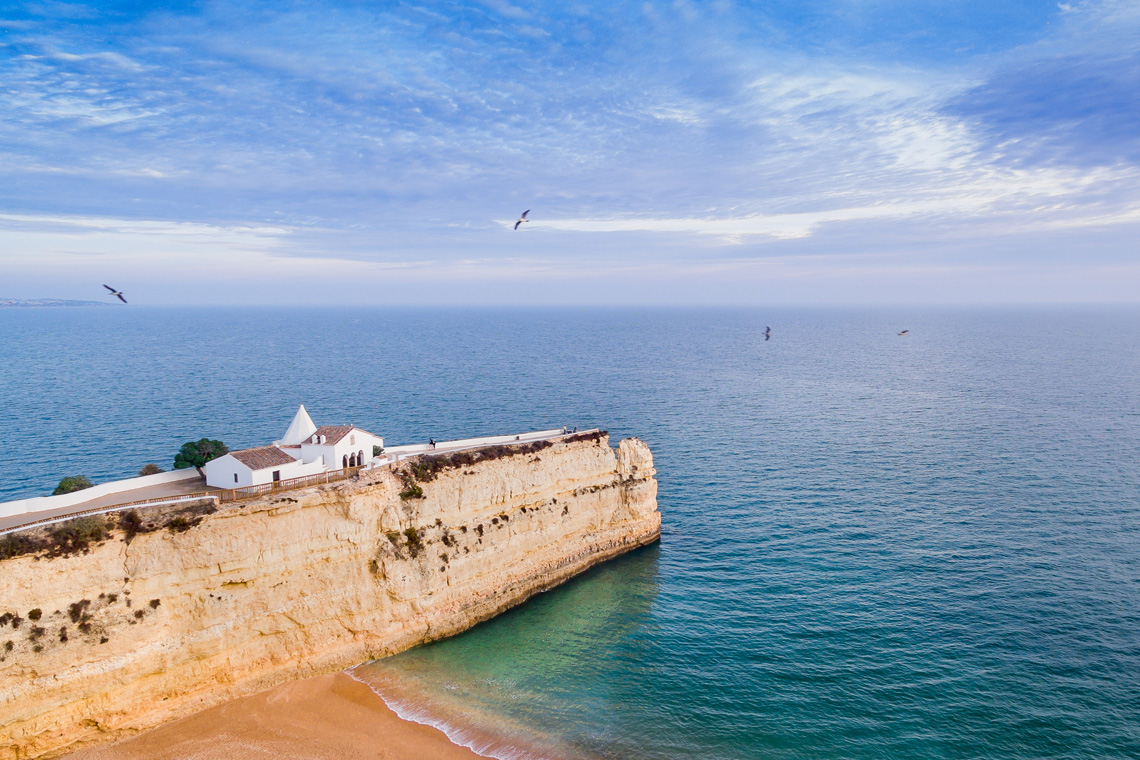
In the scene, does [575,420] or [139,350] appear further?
[139,350]

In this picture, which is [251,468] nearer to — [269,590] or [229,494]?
[229,494]

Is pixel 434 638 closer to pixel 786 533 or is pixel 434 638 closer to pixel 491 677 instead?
pixel 491 677

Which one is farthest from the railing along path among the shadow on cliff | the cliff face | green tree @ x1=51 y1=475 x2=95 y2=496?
the shadow on cliff

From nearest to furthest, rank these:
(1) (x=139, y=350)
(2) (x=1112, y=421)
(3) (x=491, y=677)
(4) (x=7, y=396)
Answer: (3) (x=491, y=677) → (2) (x=1112, y=421) → (4) (x=7, y=396) → (1) (x=139, y=350)

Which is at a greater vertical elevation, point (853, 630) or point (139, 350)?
point (139, 350)

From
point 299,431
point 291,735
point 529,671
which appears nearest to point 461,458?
point 299,431

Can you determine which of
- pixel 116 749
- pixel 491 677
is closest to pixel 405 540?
pixel 491 677

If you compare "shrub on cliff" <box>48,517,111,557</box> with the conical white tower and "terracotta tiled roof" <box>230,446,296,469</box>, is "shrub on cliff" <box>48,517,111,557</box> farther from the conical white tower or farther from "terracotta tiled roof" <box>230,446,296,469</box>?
the conical white tower
